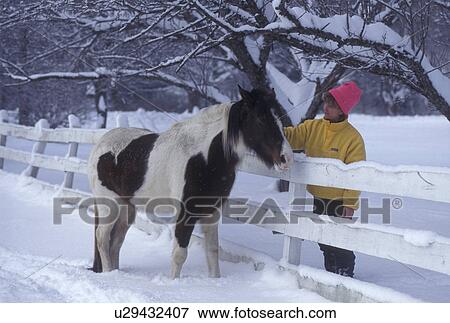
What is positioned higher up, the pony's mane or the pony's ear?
the pony's ear

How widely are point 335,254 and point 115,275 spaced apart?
1897mm

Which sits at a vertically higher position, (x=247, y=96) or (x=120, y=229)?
(x=247, y=96)

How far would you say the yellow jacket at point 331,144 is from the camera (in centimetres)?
489

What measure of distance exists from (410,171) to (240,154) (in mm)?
1450

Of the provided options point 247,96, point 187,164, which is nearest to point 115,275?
point 187,164

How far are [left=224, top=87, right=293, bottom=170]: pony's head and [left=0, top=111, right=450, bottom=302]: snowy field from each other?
1.00 meters

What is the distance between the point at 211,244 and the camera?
5215 millimetres

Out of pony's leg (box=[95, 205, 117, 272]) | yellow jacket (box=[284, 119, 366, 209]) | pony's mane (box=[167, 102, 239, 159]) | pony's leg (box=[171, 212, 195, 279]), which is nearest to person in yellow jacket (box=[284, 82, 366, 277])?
yellow jacket (box=[284, 119, 366, 209])

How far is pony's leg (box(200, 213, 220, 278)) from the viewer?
17.0ft

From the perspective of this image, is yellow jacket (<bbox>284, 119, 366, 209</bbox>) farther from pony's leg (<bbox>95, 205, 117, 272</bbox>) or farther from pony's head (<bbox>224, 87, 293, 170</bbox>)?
pony's leg (<bbox>95, 205, 117, 272</bbox>)

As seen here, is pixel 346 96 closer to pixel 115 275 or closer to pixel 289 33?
pixel 289 33
